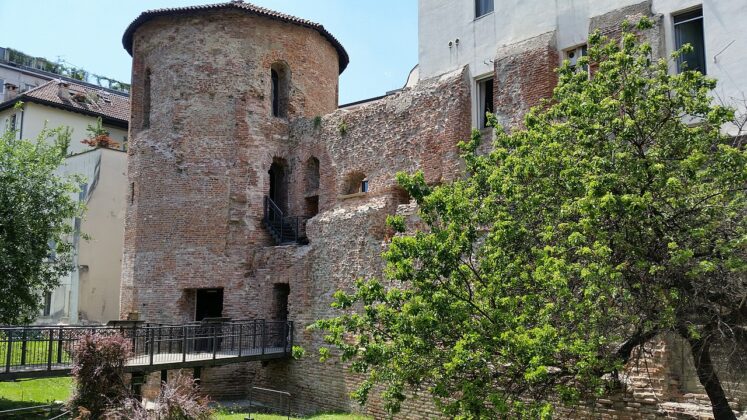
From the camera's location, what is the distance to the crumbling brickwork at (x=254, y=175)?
57.5ft

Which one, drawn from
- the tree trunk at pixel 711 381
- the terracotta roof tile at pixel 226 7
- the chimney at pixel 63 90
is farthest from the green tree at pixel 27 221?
the chimney at pixel 63 90

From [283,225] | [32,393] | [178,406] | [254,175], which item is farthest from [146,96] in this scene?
[178,406]

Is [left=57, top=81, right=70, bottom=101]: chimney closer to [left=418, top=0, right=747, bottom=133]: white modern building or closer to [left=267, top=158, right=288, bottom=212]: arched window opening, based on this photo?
[left=267, top=158, right=288, bottom=212]: arched window opening

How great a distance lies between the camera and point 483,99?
16.2 m

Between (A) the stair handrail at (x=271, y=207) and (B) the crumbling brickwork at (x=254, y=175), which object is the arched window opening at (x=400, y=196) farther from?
(A) the stair handrail at (x=271, y=207)

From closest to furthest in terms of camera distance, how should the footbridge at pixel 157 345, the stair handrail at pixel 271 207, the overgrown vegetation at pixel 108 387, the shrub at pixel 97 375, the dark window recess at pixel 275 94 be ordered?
1. the overgrown vegetation at pixel 108 387
2. the shrub at pixel 97 375
3. the footbridge at pixel 157 345
4. the stair handrail at pixel 271 207
5. the dark window recess at pixel 275 94

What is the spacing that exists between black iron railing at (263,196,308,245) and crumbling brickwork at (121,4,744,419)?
25 centimetres

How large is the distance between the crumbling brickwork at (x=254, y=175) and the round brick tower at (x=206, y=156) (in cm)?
4

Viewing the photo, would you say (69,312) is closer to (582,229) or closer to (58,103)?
(58,103)

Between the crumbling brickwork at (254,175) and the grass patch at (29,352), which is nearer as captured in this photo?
the grass patch at (29,352)

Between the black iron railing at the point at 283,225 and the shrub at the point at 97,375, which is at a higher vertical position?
the black iron railing at the point at 283,225

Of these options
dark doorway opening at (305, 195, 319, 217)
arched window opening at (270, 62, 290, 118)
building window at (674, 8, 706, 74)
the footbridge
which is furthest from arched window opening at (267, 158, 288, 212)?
building window at (674, 8, 706, 74)

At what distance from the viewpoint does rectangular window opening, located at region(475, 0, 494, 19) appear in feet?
53.6

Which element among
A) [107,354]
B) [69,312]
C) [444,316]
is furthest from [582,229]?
[69,312]
